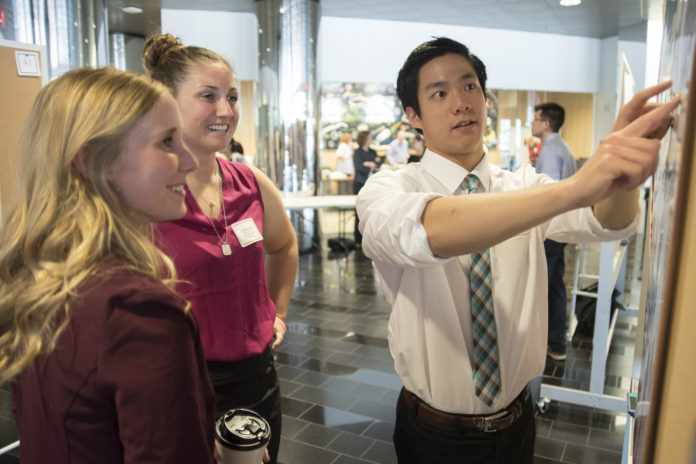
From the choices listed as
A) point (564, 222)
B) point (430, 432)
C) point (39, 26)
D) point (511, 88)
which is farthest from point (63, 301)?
point (511, 88)

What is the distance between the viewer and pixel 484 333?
4.24 feet

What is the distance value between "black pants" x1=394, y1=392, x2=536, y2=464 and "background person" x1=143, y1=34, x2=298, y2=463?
1.56 ft

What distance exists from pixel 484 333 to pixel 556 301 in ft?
10.4

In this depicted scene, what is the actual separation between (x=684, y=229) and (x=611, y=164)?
34 cm

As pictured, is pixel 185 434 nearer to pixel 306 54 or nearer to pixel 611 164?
pixel 611 164

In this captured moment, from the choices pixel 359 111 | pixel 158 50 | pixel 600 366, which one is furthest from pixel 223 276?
pixel 359 111

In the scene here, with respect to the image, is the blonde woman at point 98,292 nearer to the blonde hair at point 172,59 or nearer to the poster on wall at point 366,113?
the blonde hair at point 172,59

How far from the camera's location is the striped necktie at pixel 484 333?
50.5 inches

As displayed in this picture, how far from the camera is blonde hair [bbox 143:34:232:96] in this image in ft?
5.24

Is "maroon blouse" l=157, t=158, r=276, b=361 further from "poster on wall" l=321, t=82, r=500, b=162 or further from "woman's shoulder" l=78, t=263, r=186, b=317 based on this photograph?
"poster on wall" l=321, t=82, r=500, b=162

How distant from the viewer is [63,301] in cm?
79

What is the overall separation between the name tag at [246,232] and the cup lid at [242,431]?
2.13 ft

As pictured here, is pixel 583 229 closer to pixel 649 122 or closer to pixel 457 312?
pixel 457 312

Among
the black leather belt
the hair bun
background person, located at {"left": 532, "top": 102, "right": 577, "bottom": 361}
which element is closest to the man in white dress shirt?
the black leather belt
